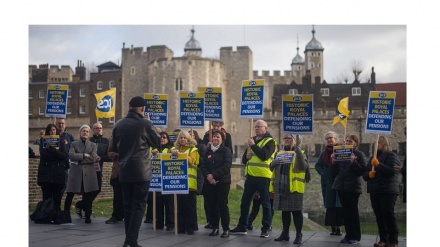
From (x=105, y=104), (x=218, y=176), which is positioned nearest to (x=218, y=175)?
(x=218, y=176)

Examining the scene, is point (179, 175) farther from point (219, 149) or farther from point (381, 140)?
point (381, 140)

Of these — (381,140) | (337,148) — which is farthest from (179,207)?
(381,140)

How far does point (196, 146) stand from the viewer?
8.30 meters

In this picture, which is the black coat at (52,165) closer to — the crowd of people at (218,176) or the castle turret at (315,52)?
the crowd of people at (218,176)

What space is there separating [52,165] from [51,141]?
14.7 inches

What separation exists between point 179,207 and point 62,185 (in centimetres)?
186

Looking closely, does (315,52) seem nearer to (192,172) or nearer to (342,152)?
(192,172)

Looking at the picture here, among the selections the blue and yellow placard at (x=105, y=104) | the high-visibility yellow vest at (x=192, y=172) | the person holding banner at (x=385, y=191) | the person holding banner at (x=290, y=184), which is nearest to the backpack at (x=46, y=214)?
the high-visibility yellow vest at (x=192, y=172)

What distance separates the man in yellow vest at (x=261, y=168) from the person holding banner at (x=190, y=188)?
0.67 meters

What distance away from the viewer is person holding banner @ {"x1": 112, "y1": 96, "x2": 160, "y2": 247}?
6406 mm

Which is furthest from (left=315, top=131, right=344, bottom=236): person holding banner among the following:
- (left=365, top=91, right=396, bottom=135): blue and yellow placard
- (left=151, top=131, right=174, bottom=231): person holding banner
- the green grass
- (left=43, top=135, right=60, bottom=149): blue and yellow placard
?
(left=43, top=135, right=60, bottom=149): blue and yellow placard

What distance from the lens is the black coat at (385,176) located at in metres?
6.93

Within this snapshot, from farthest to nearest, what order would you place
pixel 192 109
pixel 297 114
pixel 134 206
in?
1. pixel 192 109
2. pixel 297 114
3. pixel 134 206

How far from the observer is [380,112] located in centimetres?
743
